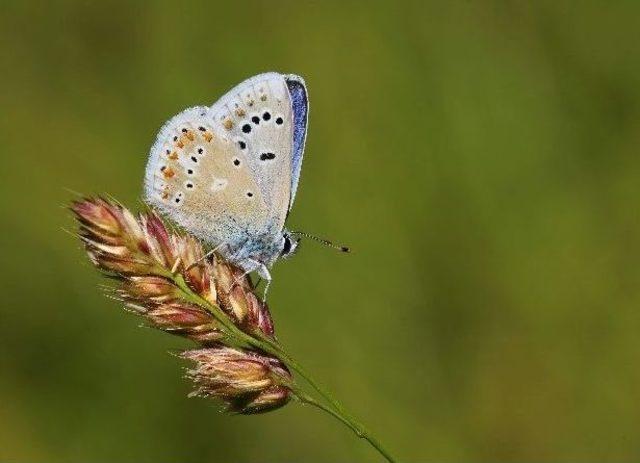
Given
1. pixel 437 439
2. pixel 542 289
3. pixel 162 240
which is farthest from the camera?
pixel 542 289

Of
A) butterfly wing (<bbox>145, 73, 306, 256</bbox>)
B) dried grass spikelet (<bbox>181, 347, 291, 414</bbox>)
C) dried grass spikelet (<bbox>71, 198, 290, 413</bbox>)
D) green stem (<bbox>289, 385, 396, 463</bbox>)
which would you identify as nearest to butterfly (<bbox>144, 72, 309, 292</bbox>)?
butterfly wing (<bbox>145, 73, 306, 256</bbox>)

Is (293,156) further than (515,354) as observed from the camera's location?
No

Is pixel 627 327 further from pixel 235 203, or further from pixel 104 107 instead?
pixel 104 107

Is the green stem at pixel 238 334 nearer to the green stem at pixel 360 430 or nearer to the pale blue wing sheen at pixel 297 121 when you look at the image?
the green stem at pixel 360 430

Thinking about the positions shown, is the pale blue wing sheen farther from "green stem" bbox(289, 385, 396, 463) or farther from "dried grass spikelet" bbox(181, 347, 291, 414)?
"green stem" bbox(289, 385, 396, 463)

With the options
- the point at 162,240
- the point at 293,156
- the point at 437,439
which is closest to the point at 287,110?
the point at 293,156

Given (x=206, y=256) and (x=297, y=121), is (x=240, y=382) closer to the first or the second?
(x=206, y=256)
